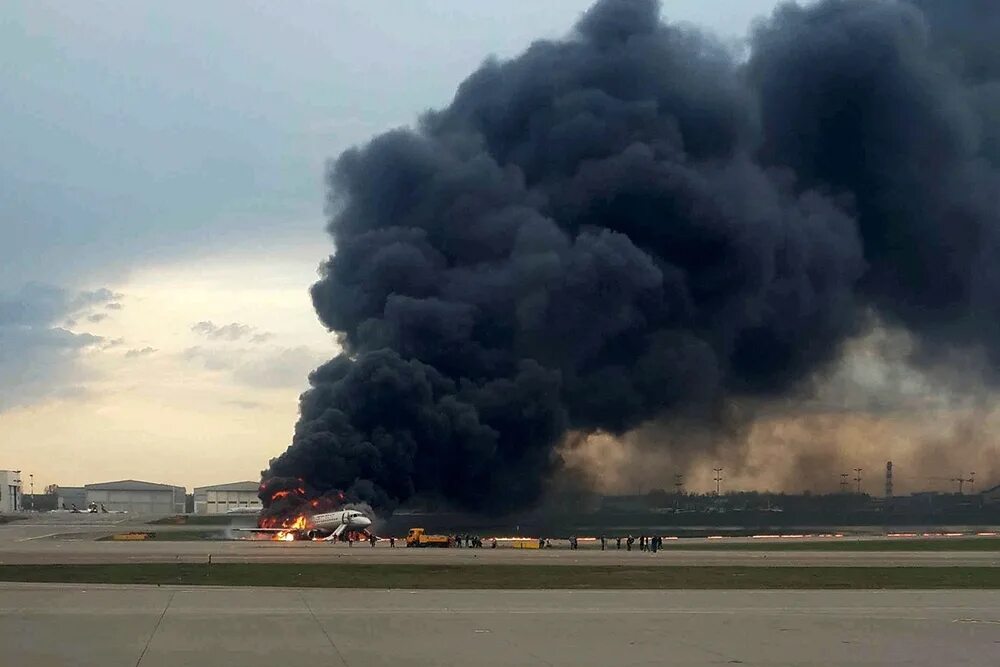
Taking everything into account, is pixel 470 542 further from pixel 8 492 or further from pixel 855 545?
pixel 8 492

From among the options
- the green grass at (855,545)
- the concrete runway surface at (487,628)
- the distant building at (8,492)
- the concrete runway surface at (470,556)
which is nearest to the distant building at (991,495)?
the green grass at (855,545)

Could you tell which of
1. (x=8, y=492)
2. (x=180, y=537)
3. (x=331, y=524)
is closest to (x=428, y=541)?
(x=331, y=524)

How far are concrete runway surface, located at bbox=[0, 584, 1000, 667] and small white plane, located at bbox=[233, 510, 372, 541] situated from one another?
136ft

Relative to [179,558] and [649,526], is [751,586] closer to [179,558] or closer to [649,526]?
[179,558]

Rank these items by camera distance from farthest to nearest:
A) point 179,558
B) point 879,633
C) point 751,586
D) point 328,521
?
point 328,521 < point 179,558 < point 751,586 < point 879,633

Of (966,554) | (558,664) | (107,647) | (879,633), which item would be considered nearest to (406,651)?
(558,664)

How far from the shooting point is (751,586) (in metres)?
36.4

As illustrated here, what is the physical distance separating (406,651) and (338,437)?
5962 cm

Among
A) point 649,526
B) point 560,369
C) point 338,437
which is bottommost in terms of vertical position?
point 649,526

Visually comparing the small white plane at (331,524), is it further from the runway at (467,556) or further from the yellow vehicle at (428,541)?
the runway at (467,556)

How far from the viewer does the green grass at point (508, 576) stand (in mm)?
36531

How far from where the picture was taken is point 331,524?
74.7 metres

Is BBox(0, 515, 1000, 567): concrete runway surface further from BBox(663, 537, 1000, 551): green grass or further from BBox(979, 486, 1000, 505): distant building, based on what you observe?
BBox(979, 486, 1000, 505): distant building

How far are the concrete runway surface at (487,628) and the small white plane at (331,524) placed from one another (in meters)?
41.4
